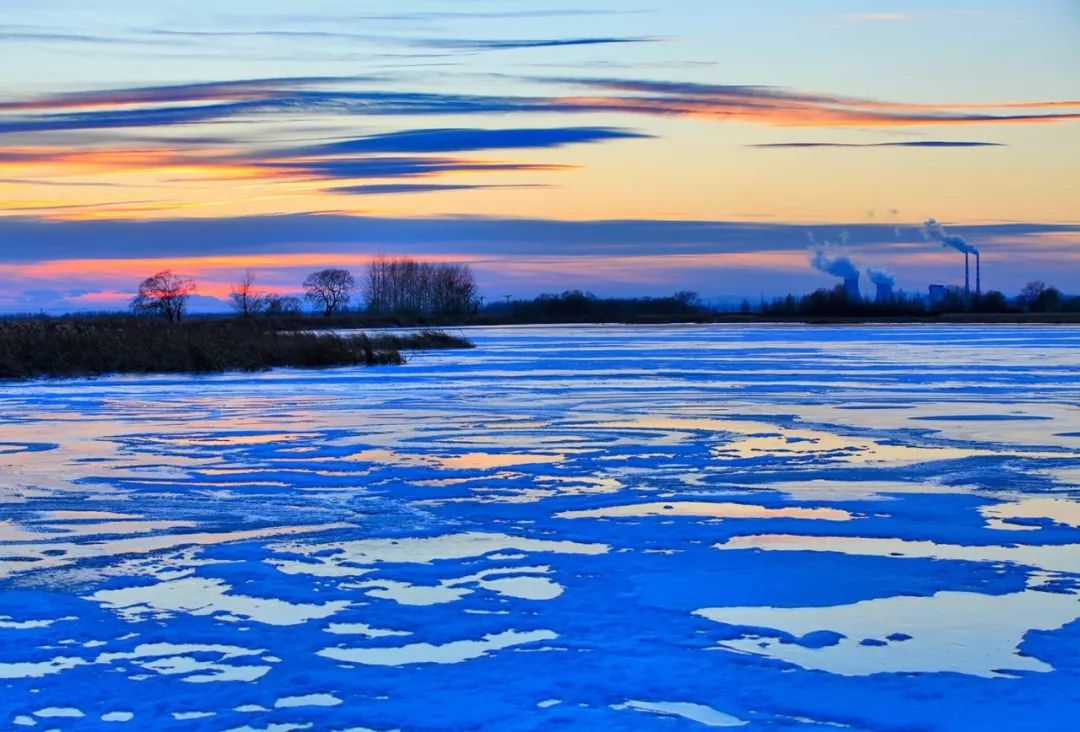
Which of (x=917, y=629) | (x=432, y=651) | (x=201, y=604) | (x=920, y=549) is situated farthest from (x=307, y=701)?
(x=920, y=549)

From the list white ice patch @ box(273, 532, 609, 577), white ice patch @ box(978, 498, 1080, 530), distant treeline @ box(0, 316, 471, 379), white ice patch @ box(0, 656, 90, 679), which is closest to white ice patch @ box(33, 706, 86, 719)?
white ice patch @ box(0, 656, 90, 679)

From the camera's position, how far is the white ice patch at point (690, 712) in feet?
13.5

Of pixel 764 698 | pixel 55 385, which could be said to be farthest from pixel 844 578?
pixel 55 385

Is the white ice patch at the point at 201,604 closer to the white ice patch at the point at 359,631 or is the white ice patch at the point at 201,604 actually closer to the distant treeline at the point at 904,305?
the white ice patch at the point at 359,631

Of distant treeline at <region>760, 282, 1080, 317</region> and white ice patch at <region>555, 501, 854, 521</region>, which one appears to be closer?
white ice patch at <region>555, 501, 854, 521</region>

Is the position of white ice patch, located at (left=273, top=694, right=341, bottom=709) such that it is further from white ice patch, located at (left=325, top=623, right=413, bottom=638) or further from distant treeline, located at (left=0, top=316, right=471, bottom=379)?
distant treeline, located at (left=0, top=316, right=471, bottom=379)

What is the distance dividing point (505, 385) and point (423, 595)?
14893 millimetres

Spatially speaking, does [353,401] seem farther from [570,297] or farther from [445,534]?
[570,297]

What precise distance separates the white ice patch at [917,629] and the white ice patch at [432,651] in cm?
86

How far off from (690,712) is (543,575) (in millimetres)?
2068

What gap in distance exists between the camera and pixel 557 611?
5.51 metres

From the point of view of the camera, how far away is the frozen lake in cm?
434

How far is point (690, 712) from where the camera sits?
13.8 ft

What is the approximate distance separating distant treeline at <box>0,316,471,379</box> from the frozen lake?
12691 millimetres
